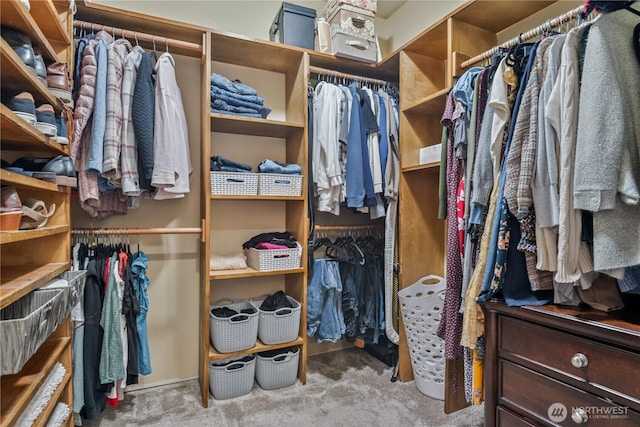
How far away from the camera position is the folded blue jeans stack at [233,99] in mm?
2002

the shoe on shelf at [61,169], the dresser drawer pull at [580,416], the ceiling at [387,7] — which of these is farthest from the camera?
the ceiling at [387,7]

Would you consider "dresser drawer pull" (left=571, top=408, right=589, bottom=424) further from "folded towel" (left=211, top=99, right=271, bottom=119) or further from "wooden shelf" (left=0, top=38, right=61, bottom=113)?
"folded towel" (left=211, top=99, right=271, bottom=119)

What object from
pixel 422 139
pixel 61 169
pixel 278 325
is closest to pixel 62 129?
pixel 61 169

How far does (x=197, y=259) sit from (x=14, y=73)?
1366 mm

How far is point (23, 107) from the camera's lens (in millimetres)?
1113

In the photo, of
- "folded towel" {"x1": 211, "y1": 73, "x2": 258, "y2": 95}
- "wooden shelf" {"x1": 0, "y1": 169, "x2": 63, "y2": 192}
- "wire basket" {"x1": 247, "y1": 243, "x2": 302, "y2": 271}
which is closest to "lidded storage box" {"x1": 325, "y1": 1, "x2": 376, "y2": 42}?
"folded towel" {"x1": 211, "y1": 73, "x2": 258, "y2": 95}

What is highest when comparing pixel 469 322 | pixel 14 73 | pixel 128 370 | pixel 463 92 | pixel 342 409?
pixel 463 92

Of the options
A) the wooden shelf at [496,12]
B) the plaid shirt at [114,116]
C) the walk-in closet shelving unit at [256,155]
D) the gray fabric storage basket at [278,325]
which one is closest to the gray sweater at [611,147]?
the wooden shelf at [496,12]

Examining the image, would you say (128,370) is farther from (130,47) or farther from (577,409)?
(577,409)

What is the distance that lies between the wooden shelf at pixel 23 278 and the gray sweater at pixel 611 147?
5.19 feet

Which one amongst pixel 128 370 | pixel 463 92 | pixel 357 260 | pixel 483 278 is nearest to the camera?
pixel 483 278

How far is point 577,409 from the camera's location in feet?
3.29

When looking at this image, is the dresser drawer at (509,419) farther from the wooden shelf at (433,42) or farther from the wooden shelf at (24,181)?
the wooden shelf at (433,42)

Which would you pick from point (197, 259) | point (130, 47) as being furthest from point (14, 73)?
point (197, 259)
